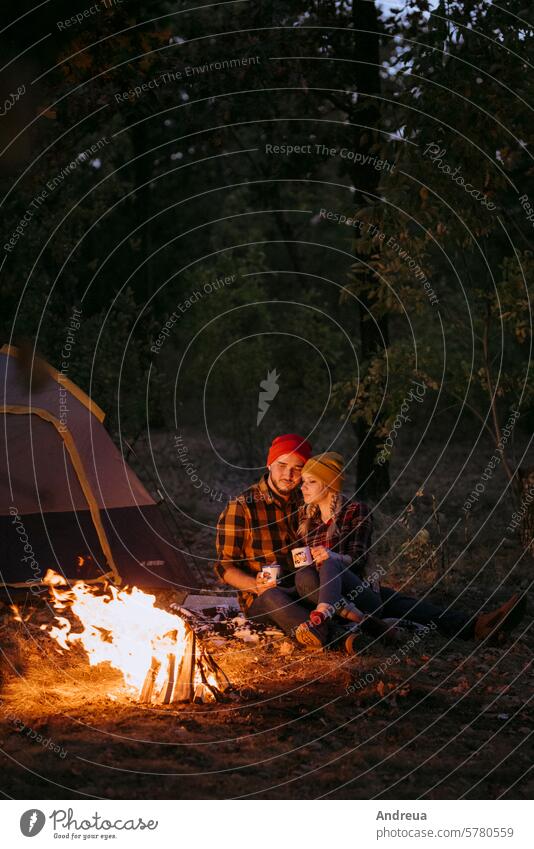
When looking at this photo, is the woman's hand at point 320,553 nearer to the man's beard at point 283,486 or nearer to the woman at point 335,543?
the woman at point 335,543

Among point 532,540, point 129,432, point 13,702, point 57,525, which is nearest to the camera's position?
point 13,702

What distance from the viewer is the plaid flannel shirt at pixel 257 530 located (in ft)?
24.9

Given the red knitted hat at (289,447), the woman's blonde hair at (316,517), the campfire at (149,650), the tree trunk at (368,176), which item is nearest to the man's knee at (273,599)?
the woman's blonde hair at (316,517)

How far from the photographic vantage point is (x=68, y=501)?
8.78 metres

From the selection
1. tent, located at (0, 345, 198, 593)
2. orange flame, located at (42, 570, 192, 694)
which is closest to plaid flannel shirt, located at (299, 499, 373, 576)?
orange flame, located at (42, 570, 192, 694)

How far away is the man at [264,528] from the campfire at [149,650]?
127cm

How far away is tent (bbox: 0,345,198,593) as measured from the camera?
28.3 feet

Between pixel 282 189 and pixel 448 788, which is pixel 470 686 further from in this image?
pixel 282 189

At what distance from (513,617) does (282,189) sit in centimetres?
1591

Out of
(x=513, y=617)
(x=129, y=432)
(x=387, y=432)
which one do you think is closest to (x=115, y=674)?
(x=513, y=617)

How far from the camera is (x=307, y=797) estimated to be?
486 cm

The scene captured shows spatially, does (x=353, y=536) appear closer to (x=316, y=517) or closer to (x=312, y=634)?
(x=316, y=517)

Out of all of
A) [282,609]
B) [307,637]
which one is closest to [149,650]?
[307,637]

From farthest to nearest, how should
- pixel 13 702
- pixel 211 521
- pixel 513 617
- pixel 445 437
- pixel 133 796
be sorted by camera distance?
pixel 445 437, pixel 211 521, pixel 513 617, pixel 13 702, pixel 133 796
